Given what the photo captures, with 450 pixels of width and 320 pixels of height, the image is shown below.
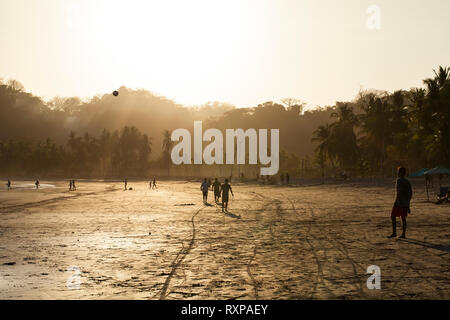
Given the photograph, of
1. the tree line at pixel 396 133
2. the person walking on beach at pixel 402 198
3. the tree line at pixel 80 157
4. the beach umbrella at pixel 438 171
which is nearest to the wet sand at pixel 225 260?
the person walking on beach at pixel 402 198

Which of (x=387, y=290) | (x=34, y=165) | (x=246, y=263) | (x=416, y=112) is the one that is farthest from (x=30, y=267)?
(x=34, y=165)

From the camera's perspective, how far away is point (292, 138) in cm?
14875

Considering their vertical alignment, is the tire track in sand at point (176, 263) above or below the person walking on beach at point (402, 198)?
below

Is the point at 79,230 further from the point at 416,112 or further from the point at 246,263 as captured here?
the point at 416,112

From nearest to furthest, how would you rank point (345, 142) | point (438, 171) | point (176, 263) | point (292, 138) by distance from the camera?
point (176, 263) → point (438, 171) → point (345, 142) → point (292, 138)

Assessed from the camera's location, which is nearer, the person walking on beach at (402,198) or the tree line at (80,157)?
the person walking on beach at (402,198)

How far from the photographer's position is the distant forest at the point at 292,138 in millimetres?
44438

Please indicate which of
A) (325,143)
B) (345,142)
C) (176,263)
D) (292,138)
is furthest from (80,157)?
(176,263)

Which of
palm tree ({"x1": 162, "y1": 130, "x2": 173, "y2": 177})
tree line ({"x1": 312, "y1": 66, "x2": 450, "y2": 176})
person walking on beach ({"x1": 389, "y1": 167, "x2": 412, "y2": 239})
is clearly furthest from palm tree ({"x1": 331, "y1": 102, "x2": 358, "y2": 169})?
person walking on beach ({"x1": 389, "y1": 167, "x2": 412, "y2": 239})

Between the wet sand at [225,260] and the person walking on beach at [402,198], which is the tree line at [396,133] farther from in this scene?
the person walking on beach at [402,198]

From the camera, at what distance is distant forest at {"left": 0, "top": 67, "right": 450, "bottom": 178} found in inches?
1750

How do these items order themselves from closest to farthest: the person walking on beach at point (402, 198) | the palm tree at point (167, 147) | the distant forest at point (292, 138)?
the person walking on beach at point (402, 198) → the distant forest at point (292, 138) → the palm tree at point (167, 147)

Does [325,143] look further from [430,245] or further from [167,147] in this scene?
[430,245]

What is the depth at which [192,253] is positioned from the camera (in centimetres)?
1056
